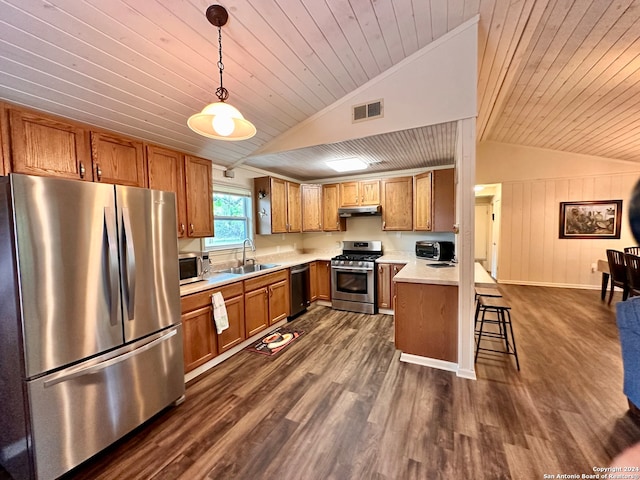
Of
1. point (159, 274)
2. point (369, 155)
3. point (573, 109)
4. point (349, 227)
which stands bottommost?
point (159, 274)

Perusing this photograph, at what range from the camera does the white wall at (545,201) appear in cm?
512

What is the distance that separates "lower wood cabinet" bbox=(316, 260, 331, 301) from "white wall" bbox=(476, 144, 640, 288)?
14.4ft

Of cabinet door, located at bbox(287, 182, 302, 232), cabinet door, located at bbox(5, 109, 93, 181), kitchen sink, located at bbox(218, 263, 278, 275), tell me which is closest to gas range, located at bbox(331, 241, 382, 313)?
cabinet door, located at bbox(287, 182, 302, 232)

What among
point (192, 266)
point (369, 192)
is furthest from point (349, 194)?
point (192, 266)

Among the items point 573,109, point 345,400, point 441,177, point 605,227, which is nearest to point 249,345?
point 345,400

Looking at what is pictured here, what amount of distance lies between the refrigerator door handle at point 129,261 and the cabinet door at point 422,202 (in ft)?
11.9

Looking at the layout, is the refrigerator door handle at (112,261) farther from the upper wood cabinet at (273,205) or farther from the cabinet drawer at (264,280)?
the upper wood cabinet at (273,205)

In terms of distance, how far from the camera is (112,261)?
5.34 feet

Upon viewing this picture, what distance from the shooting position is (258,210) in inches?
162

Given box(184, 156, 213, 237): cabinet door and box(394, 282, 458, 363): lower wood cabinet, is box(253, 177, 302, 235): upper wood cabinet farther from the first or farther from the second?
box(394, 282, 458, 363): lower wood cabinet

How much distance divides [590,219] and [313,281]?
5786 millimetres

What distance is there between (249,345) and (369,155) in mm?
2872

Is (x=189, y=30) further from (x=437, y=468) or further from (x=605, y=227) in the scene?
(x=605, y=227)

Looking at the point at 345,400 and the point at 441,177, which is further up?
the point at 441,177
